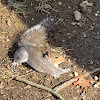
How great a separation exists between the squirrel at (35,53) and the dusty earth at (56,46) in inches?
3.6

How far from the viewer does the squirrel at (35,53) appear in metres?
3.15

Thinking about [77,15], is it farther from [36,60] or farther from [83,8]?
[36,60]

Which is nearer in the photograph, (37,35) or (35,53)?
(35,53)

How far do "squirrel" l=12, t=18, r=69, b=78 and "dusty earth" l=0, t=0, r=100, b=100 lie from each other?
0.09 meters

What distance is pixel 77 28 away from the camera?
3.84 m

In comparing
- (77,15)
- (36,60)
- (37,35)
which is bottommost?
(36,60)

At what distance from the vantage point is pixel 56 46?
3.53 m

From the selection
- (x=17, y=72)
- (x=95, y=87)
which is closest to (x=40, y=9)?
(x=17, y=72)

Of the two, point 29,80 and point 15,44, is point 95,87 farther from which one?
point 15,44

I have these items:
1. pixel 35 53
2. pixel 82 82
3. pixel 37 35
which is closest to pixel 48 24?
pixel 37 35

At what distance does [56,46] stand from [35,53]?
0.44 m

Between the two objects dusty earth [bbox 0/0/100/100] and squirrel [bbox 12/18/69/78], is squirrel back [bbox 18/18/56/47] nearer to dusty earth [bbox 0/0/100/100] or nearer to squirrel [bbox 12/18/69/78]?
squirrel [bbox 12/18/69/78]

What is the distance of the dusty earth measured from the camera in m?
3.04

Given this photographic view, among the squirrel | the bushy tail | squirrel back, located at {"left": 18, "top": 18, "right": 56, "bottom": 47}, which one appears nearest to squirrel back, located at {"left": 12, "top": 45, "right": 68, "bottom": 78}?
the squirrel
